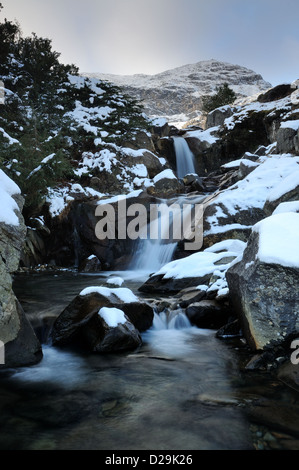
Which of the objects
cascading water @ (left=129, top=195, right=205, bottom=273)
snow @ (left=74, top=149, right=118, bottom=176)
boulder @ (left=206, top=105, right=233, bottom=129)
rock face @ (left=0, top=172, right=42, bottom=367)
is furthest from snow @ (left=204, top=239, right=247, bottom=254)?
boulder @ (left=206, top=105, right=233, bottom=129)

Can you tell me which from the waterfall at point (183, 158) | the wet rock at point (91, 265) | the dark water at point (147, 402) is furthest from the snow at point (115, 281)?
the waterfall at point (183, 158)

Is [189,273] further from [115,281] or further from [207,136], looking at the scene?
[207,136]

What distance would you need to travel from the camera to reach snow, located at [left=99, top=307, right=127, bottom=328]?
Result: 4.63 metres

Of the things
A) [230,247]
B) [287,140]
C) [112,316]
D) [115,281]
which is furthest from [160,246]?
[112,316]

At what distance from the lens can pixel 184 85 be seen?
92.5 meters

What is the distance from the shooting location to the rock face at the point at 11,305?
13.0 feet

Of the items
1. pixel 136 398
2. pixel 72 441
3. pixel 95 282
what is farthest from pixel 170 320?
pixel 95 282

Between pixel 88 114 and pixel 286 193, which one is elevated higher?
pixel 88 114

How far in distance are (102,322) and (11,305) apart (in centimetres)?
128

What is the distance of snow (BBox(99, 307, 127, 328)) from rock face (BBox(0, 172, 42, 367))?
1.03m

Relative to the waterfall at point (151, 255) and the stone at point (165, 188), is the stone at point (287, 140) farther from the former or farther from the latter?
the waterfall at point (151, 255)

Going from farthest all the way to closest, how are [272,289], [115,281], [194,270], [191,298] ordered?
[115,281] < [194,270] < [191,298] < [272,289]

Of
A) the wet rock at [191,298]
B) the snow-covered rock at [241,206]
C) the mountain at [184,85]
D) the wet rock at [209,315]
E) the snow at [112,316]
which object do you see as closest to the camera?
the snow at [112,316]

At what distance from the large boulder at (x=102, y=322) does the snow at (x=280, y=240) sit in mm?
2247
